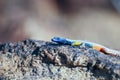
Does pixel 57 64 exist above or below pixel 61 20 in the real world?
below

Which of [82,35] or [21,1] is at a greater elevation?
[21,1]

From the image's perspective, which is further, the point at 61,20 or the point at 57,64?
the point at 61,20

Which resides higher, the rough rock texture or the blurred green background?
the blurred green background

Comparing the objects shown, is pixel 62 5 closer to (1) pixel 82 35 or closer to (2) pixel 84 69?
(1) pixel 82 35

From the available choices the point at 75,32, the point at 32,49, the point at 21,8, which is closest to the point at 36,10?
the point at 21,8

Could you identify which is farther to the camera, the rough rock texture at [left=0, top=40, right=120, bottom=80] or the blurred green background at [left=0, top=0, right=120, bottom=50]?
the blurred green background at [left=0, top=0, right=120, bottom=50]
